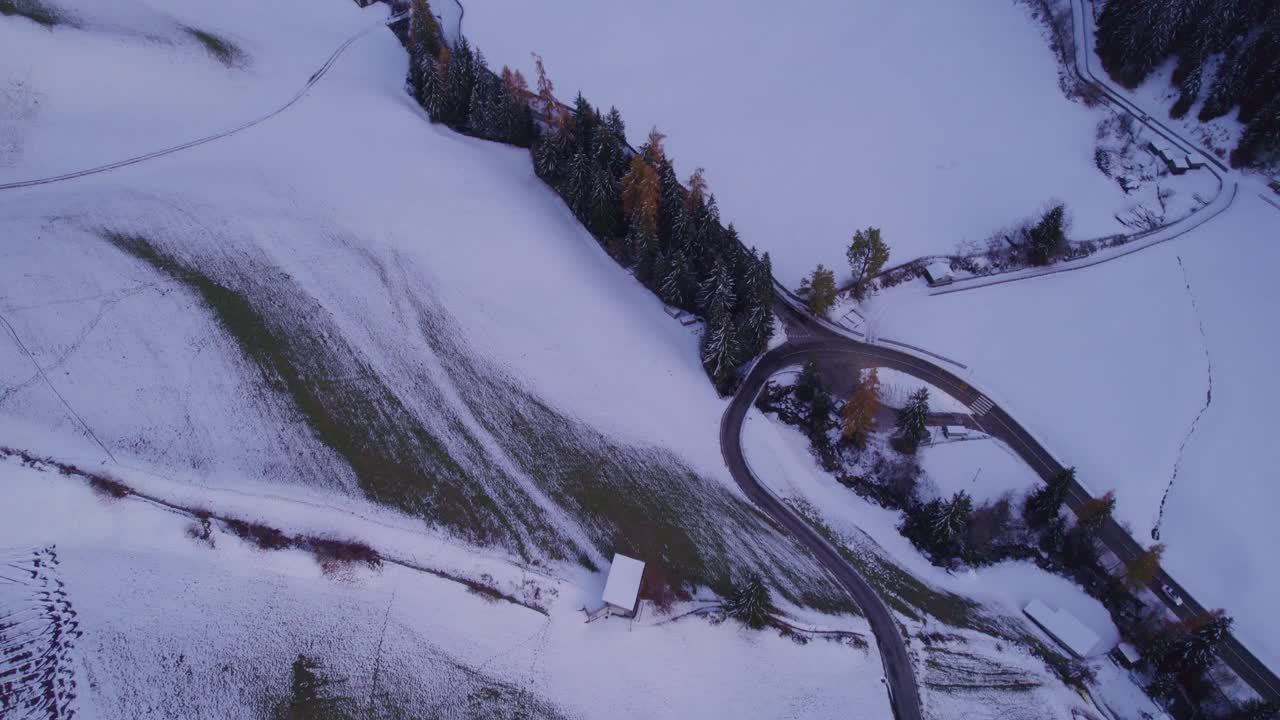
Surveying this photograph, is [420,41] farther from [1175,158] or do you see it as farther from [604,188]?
[1175,158]

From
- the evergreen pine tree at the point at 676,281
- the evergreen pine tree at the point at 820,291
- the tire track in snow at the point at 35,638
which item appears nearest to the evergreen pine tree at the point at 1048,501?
the evergreen pine tree at the point at 820,291

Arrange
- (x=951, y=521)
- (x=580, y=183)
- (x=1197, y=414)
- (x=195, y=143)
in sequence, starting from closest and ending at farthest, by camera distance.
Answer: (x=951, y=521)
(x=1197, y=414)
(x=580, y=183)
(x=195, y=143)

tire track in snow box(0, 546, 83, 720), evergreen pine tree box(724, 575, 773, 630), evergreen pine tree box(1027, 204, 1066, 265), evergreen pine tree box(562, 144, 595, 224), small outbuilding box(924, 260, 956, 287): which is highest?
evergreen pine tree box(1027, 204, 1066, 265)

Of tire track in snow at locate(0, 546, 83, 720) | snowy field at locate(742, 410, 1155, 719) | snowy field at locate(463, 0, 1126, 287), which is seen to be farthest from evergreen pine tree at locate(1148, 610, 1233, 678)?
tire track in snow at locate(0, 546, 83, 720)

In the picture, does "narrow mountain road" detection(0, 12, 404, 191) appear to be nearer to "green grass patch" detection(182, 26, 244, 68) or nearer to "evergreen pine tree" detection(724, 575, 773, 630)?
"green grass patch" detection(182, 26, 244, 68)

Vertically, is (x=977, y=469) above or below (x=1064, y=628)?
above

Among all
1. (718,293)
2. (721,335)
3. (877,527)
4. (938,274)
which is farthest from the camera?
(938,274)

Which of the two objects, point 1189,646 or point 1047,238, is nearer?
point 1189,646

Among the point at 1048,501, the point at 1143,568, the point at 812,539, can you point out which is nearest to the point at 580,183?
the point at 812,539
